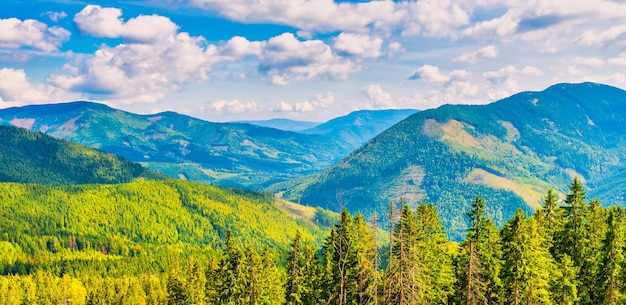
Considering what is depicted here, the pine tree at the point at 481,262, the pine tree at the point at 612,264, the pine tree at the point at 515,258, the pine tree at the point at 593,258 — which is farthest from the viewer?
the pine tree at the point at 593,258

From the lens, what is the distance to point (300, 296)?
3041 inches

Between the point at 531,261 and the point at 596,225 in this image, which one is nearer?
the point at 531,261

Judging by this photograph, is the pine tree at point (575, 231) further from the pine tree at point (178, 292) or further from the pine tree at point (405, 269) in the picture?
the pine tree at point (178, 292)

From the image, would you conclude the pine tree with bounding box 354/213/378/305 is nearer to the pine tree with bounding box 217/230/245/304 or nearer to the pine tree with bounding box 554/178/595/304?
the pine tree with bounding box 217/230/245/304

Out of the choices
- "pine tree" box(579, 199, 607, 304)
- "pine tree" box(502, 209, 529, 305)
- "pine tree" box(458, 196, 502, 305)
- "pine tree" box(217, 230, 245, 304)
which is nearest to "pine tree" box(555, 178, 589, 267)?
"pine tree" box(579, 199, 607, 304)

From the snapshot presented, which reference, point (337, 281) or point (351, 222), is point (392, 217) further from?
point (337, 281)

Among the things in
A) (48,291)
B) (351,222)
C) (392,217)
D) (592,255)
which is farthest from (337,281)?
(48,291)

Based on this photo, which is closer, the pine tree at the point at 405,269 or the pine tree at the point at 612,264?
the pine tree at the point at 405,269

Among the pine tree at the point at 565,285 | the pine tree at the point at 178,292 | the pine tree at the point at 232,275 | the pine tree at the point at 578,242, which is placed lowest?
the pine tree at the point at 178,292

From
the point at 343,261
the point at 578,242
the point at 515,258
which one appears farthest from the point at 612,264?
the point at 343,261

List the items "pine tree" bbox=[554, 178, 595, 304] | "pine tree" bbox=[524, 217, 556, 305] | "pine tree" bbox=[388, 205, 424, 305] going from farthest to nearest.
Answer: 1. "pine tree" bbox=[554, 178, 595, 304]
2. "pine tree" bbox=[524, 217, 556, 305]
3. "pine tree" bbox=[388, 205, 424, 305]

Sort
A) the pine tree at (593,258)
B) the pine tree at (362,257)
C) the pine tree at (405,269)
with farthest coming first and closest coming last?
the pine tree at (362,257), the pine tree at (593,258), the pine tree at (405,269)

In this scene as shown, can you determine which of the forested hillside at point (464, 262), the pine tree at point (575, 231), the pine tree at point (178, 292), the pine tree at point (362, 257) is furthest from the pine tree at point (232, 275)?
the pine tree at point (575, 231)

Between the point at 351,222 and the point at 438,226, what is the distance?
11824mm
